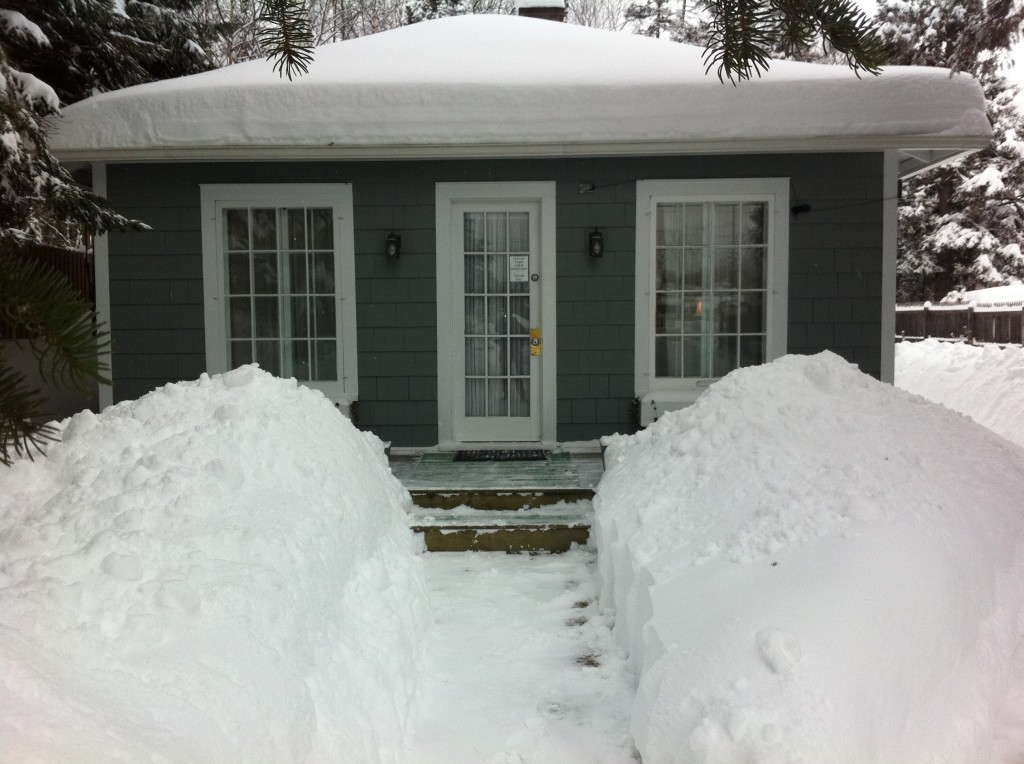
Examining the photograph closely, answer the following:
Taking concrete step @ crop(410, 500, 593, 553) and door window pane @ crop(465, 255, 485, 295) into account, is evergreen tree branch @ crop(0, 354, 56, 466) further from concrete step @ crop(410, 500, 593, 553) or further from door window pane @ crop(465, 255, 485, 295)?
door window pane @ crop(465, 255, 485, 295)

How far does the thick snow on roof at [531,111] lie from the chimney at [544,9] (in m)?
4.42

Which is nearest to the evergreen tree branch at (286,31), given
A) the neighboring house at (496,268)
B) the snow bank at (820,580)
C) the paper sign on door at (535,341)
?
the snow bank at (820,580)

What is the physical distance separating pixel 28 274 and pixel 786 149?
18.8 ft

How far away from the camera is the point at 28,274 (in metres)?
1.15

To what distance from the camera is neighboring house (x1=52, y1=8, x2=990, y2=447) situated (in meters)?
6.26

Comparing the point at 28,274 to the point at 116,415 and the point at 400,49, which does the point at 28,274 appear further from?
the point at 400,49

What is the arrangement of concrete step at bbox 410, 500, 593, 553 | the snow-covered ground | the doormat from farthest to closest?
the doormat, concrete step at bbox 410, 500, 593, 553, the snow-covered ground

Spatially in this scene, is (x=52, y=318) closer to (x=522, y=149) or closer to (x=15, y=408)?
(x=15, y=408)

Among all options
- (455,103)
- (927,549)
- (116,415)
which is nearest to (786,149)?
(455,103)

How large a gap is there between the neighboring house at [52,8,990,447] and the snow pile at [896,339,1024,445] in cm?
412

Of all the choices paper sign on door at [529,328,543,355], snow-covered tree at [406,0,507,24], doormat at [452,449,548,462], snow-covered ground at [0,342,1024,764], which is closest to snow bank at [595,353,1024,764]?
snow-covered ground at [0,342,1024,764]

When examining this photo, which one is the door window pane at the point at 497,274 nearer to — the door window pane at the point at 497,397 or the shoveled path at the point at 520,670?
Answer: the door window pane at the point at 497,397

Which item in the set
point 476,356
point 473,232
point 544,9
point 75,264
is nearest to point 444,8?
point 544,9

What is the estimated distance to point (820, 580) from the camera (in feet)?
9.41
